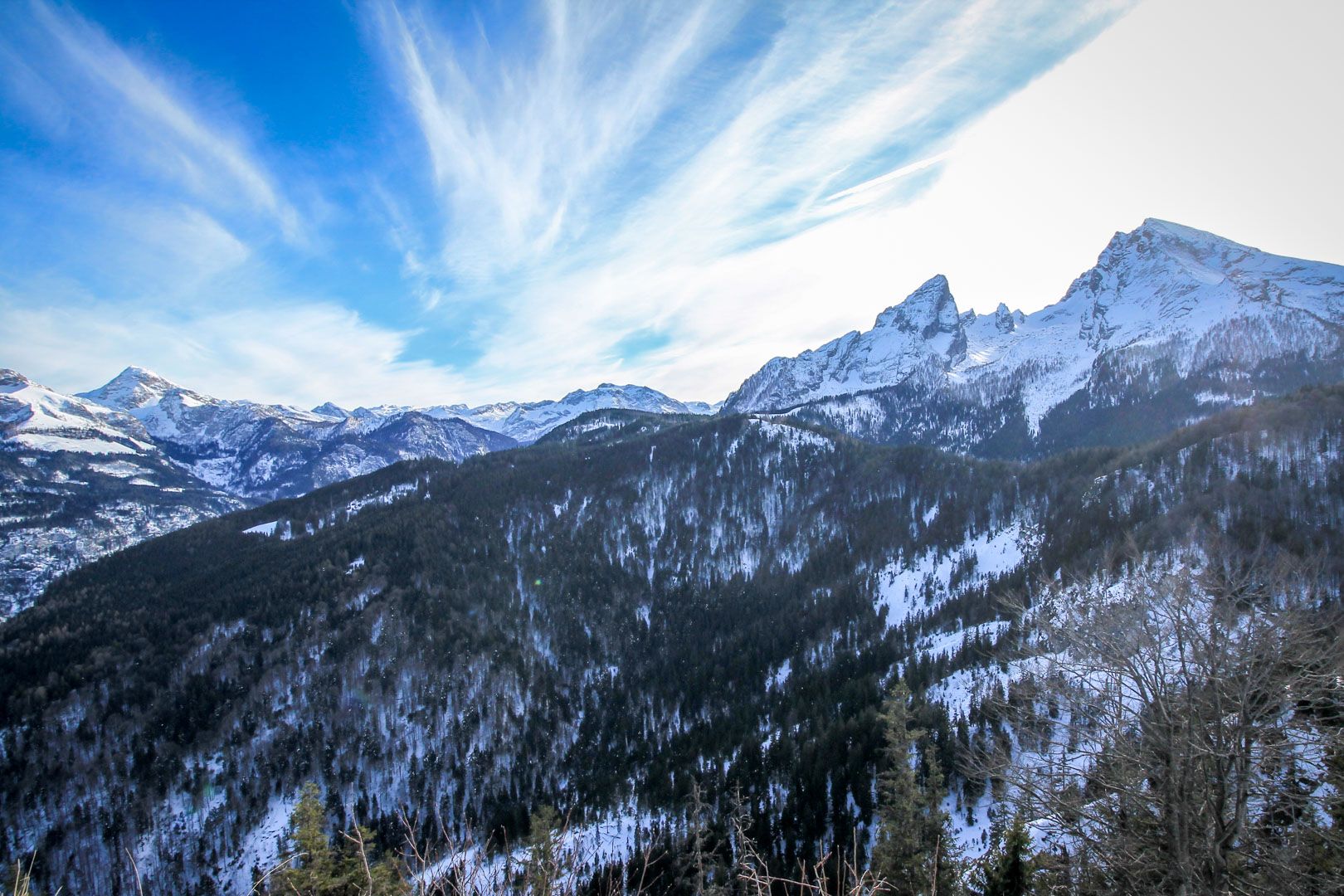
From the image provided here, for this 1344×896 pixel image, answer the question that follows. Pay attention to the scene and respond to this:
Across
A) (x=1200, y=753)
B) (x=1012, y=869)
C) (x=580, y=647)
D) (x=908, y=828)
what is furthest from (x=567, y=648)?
(x=1200, y=753)

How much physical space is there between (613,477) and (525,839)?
122 meters

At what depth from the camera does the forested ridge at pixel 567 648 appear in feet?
275

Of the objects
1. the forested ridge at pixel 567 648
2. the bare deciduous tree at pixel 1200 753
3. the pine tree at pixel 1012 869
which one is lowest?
the forested ridge at pixel 567 648

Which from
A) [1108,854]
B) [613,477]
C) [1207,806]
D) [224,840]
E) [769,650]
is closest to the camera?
[1207,806]

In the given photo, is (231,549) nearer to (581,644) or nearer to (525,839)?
(581,644)

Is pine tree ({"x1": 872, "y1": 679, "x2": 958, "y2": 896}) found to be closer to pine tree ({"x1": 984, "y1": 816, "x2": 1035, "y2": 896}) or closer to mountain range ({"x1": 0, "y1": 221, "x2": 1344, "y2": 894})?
pine tree ({"x1": 984, "y1": 816, "x2": 1035, "y2": 896})

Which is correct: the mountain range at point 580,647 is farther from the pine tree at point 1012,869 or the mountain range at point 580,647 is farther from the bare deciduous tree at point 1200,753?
the bare deciduous tree at point 1200,753

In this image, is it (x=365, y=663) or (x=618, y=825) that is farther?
(x=365, y=663)

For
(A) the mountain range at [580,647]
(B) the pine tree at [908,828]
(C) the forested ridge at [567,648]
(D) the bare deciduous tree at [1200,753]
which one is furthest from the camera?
(C) the forested ridge at [567,648]

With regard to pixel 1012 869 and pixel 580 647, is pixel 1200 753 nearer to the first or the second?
pixel 1012 869

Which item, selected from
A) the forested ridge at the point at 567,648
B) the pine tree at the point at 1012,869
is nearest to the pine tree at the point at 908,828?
the pine tree at the point at 1012,869

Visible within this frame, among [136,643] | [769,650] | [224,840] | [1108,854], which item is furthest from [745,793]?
[136,643]

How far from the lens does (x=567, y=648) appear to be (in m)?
138

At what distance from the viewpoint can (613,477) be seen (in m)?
195
